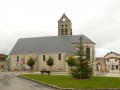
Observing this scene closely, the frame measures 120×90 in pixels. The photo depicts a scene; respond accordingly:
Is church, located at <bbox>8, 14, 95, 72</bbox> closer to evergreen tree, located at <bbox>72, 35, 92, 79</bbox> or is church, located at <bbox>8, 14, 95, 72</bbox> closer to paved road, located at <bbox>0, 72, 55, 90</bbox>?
evergreen tree, located at <bbox>72, 35, 92, 79</bbox>

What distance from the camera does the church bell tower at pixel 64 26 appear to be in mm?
86125

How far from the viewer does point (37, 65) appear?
3174 inches

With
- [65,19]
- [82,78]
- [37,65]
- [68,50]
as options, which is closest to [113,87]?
[82,78]

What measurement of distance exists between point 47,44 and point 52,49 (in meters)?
2.67

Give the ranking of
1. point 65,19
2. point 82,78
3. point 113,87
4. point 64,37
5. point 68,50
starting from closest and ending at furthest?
point 113,87, point 82,78, point 68,50, point 64,37, point 65,19

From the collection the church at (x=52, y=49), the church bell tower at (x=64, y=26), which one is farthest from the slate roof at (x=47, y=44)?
the church bell tower at (x=64, y=26)

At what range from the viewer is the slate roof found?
255ft

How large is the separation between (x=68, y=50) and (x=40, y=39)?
11.2 meters

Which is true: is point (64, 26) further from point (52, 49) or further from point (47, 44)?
point (52, 49)

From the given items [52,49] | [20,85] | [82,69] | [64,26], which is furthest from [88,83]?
[64,26]

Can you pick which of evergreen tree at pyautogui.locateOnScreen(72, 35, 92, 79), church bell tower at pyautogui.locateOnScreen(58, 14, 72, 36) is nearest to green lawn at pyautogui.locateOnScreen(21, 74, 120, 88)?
evergreen tree at pyautogui.locateOnScreen(72, 35, 92, 79)

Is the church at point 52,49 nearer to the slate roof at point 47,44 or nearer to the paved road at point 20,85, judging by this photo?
the slate roof at point 47,44

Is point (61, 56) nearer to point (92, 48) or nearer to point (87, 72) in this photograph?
point (92, 48)

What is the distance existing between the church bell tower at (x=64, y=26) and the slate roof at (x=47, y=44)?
446cm
